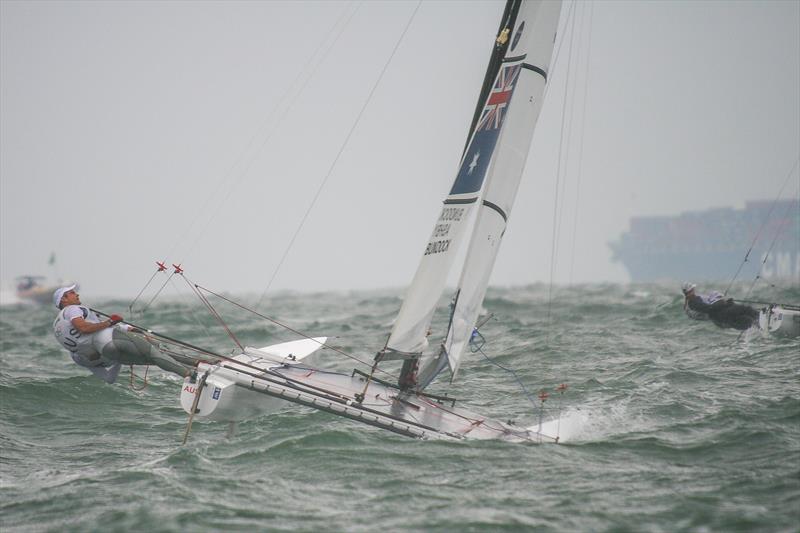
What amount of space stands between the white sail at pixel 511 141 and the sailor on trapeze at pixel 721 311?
6679mm

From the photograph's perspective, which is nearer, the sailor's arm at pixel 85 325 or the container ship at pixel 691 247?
the sailor's arm at pixel 85 325

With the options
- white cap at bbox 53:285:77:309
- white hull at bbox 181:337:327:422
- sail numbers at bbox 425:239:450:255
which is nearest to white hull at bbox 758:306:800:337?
sail numbers at bbox 425:239:450:255

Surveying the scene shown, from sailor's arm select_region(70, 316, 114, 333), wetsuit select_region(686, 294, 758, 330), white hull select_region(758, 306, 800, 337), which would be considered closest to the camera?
sailor's arm select_region(70, 316, 114, 333)

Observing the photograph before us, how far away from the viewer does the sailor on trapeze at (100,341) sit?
755 centimetres

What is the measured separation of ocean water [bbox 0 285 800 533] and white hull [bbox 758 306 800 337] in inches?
52.1

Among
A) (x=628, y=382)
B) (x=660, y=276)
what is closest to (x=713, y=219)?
(x=660, y=276)

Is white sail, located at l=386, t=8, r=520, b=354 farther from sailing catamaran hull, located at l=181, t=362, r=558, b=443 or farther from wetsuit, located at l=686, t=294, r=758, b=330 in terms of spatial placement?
wetsuit, located at l=686, t=294, r=758, b=330

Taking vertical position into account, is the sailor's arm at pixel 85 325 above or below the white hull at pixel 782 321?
below

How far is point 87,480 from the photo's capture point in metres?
6.34

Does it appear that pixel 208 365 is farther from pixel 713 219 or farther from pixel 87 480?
pixel 713 219

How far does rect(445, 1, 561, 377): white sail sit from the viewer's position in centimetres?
800

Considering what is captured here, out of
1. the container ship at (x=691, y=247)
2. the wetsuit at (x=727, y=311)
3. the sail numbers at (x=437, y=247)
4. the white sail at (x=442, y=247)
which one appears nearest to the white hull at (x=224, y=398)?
the white sail at (x=442, y=247)

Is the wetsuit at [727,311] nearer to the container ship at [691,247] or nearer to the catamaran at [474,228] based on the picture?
the catamaran at [474,228]

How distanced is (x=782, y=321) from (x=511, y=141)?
7165mm
